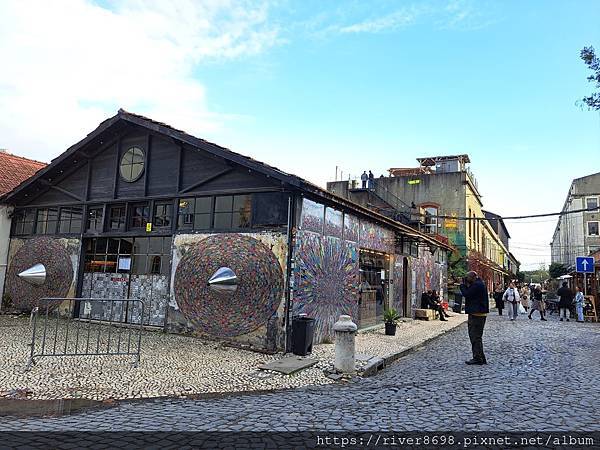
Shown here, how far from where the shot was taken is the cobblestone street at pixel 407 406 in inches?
190

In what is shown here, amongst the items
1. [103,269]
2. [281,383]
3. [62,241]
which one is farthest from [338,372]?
[62,241]

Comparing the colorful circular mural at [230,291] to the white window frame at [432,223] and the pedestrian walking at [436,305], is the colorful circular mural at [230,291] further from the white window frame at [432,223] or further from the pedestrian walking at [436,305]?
the white window frame at [432,223]

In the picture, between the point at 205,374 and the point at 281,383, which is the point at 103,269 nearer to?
the point at 205,374

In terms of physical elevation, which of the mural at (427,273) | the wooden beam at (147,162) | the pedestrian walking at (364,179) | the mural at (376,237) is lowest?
the mural at (427,273)

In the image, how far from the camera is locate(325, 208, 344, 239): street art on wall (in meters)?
10.7

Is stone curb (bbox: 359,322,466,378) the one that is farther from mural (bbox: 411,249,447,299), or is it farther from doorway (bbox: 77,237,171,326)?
mural (bbox: 411,249,447,299)

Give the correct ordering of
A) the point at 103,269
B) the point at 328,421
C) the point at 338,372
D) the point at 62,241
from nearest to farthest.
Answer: the point at 328,421
the point at 338,372
the point at 103,269
the point at 62,241

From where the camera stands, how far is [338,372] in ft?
25.5

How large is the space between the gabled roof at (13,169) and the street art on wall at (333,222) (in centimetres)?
1206

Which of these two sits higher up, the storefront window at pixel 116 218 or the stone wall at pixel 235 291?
the storefront window at pixel 116 218

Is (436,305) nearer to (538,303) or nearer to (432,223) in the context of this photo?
(538,303)

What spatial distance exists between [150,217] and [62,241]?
3888 mm

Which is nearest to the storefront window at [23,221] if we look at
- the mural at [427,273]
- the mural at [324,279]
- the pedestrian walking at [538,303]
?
the mural at [324,279]

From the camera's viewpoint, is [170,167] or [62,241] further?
[62,241]
